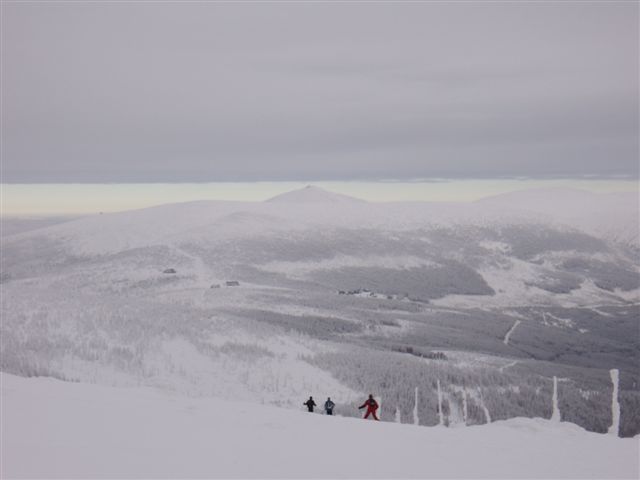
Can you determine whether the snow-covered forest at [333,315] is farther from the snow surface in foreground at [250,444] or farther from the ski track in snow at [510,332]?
the snow surface in foreground at [250,444]

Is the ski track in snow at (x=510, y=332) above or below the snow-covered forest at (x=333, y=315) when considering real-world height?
below

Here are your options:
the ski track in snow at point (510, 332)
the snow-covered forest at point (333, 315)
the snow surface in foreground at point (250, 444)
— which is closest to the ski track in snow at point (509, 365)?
the snow-covered forest at point (333, 315)

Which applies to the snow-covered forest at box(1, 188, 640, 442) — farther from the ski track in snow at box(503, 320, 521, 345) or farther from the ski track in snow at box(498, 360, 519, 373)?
the ski track in snow at box(503, 320, 521, 345)

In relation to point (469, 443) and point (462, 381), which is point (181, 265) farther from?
point (469, 443)

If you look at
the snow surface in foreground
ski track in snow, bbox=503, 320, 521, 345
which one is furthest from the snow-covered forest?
the snow surface in foreground

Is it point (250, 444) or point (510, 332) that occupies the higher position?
point (250, 444)

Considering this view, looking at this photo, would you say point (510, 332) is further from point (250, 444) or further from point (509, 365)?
point (250, 444)

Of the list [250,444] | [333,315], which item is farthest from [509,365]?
[250,444]

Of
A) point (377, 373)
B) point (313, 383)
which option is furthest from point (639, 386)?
point (313, 383)
